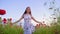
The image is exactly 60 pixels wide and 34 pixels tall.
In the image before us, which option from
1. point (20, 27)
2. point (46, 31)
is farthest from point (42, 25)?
point (20, 27)

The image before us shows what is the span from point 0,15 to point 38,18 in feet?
1.35

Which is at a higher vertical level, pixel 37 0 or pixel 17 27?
pixel 37 0

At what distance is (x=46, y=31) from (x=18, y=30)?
303mm

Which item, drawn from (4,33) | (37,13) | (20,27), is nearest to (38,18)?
(37,13)

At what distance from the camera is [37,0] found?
7.97 feet

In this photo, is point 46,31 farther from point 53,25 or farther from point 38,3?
point 38,3

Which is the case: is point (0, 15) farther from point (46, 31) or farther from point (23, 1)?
point (46, 31)

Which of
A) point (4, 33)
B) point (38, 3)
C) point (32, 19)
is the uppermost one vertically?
point (38, 3)

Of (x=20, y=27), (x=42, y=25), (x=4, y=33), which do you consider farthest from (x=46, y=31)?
(x=4, y=33)

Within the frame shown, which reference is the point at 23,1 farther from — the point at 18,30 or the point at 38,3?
the point at 18,30

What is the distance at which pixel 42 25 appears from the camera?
2.41 meters

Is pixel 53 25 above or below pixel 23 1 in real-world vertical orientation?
below

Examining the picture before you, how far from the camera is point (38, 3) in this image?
2.43m

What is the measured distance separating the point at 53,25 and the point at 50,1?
0.26 m
